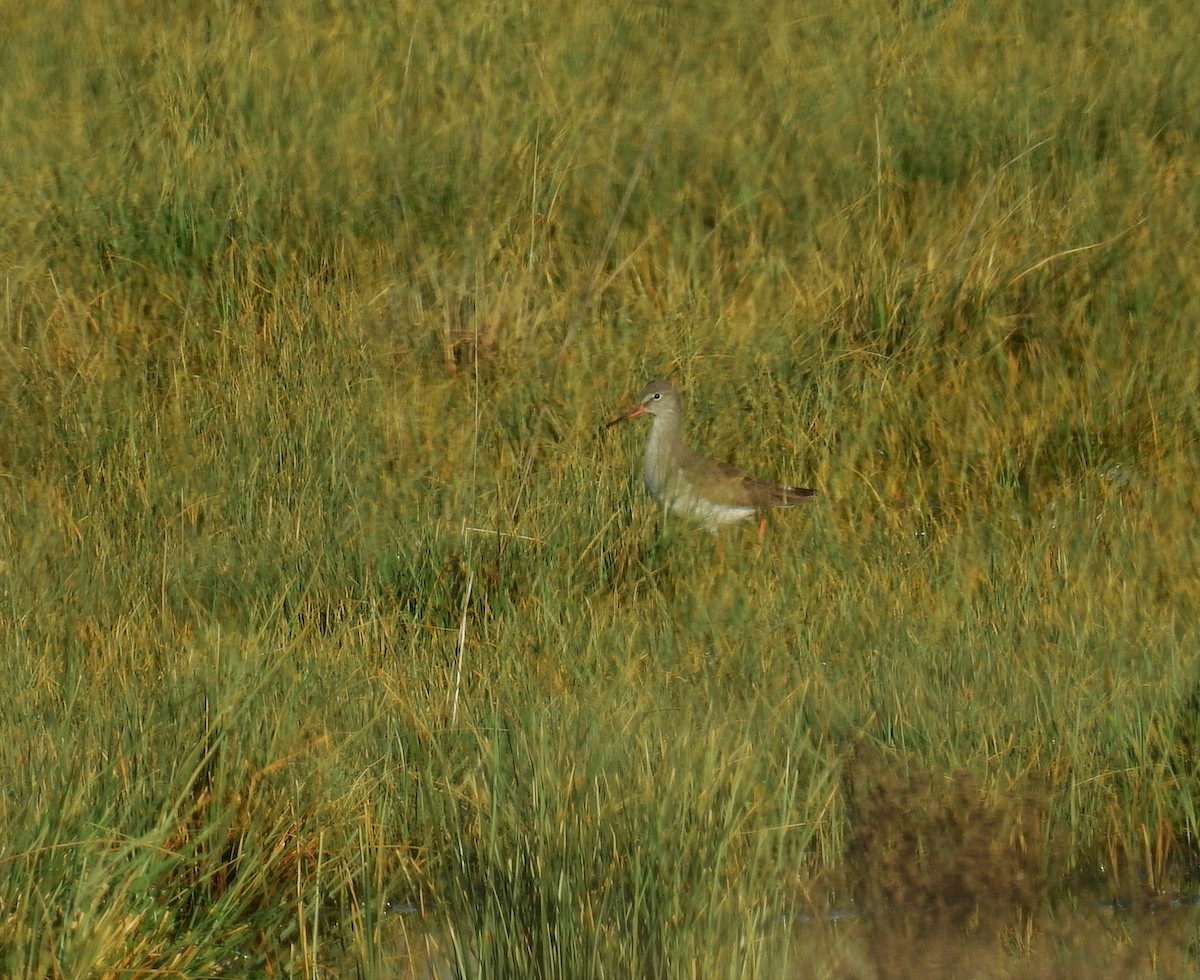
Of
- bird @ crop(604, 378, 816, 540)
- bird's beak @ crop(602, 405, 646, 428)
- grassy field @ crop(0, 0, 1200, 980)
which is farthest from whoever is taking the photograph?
bird's beak @ crop(602, 405, 646, 428)

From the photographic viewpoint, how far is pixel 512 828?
3037 millimetres

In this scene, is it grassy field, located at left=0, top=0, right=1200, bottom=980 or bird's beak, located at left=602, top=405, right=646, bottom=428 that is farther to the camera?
bird's beak, located at left=602, top=405, right=646, bottom=428

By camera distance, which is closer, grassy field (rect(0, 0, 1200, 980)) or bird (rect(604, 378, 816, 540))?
grassy field (rect(0, 0, 1200, 980))

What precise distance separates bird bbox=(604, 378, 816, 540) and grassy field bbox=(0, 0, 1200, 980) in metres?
0.12

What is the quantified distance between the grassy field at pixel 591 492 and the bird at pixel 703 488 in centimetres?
12

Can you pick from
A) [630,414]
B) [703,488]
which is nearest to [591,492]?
[703,488]

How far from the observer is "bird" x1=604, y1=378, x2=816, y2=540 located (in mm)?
5062

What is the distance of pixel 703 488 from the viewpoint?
5.14m

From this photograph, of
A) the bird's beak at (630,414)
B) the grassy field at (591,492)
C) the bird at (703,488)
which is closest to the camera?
the grassy field at (591,492)

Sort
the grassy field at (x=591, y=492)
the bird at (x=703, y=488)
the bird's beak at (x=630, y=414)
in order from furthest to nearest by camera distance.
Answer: the bird's beak at (x=630, y=414) < the bird at (x=703, y=488) < the grassy field at (x=591, y=492)

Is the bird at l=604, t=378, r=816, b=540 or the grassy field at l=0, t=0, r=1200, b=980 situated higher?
the grassy field at l=0, t=0, r=1200, b=980

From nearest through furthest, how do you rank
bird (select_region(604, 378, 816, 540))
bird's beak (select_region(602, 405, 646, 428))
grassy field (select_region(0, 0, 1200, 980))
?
grassy field (select_region(0, 0, 1200, 980))
bird (select_region(604, 378, 816, 540))
bird's beak (select_region(602, 405, 646, 428))

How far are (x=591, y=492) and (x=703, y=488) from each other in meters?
0.35

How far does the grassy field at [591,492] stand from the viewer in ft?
10.1
